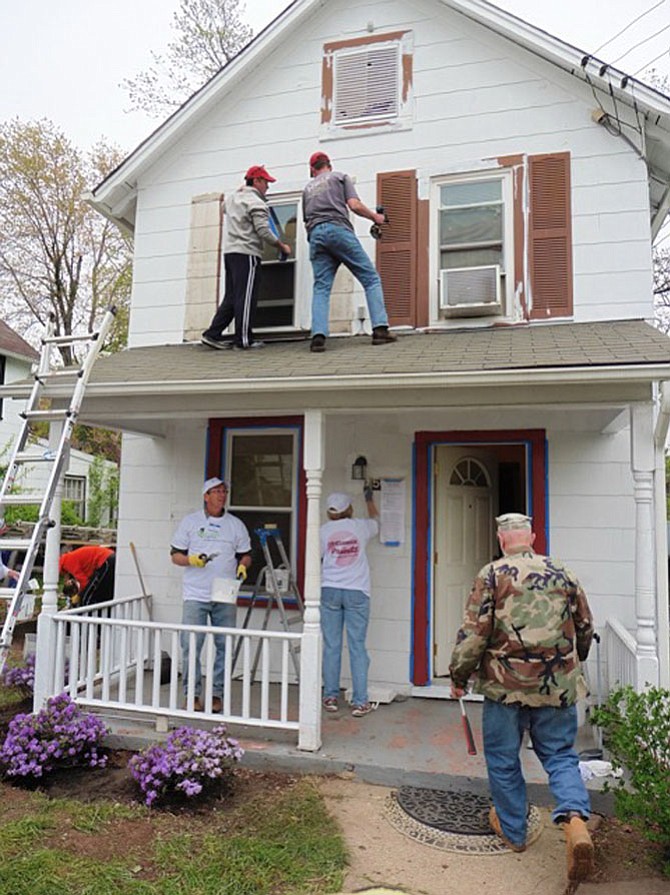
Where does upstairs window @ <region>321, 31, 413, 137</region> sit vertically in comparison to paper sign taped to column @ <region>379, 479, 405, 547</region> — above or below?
above

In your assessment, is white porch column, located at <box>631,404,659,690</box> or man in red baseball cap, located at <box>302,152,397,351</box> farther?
man in red baseball cap, located at <box>302,152,397,351</box>

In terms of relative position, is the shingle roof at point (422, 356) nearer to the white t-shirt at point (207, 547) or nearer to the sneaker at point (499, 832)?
the white t-shirt at point (207, 547)

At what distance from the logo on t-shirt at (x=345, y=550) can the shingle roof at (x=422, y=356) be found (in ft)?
4.72

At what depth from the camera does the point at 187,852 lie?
140 inches

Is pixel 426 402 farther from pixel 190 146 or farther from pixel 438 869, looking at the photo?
pixel 190 146

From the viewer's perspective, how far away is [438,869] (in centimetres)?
345

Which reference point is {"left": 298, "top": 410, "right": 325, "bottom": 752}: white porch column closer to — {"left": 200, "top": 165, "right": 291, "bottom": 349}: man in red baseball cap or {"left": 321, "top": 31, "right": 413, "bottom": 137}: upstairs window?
{"left": 200, "top": 165, "right": 291, "bottom": 349}: man in red baseball cap

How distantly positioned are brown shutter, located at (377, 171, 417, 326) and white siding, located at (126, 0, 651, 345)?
153 millimetres

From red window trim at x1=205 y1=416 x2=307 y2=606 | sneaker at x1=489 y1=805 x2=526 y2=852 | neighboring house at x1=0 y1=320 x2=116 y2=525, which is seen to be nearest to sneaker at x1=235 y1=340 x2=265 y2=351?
red window trim at x1=205 y1=416 x2=307 y2=606

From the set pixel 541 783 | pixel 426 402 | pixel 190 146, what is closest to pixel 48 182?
pixel 190 146

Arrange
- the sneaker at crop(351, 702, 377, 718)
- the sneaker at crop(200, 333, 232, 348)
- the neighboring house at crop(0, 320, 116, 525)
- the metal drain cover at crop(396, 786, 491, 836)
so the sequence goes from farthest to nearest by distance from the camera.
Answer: the neighboring house at crop(0, 320, 116, 525) → the sneaker at crop(200, 333, 232, 348) → the sneaker at crop(351, 702, 377, 718) → the metal drain cover at crop(396, 786, 491, 836)

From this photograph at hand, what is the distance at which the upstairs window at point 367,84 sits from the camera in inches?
265

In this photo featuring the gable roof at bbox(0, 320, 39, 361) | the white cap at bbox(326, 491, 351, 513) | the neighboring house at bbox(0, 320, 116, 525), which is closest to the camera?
the white cap at bbox(326, 491, 351, 513)

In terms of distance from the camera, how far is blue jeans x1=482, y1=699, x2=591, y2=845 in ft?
11.5
